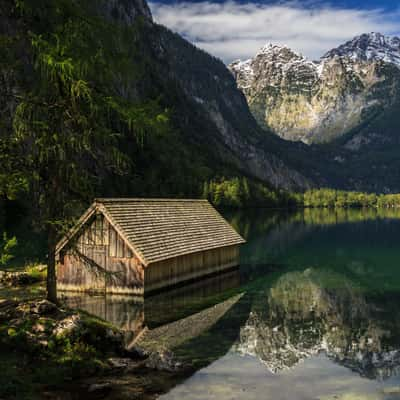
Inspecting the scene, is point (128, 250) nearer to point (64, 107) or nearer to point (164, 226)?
point (164, 226)

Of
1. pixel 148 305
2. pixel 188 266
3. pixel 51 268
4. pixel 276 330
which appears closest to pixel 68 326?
pixel 51 268

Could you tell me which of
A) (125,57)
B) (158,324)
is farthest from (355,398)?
(125,57)

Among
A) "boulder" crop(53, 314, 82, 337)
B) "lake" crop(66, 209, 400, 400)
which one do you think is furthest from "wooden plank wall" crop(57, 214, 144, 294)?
"boulder" crop(53, 314, 82, 337)

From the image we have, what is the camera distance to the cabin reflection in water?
27562mm

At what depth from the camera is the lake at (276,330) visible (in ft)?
64.7

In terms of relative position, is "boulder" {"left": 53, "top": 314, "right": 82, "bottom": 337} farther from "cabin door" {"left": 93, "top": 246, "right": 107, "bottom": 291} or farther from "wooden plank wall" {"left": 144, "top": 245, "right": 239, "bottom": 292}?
"cabin door" {"left": 93, "top": 246, "right": 107, "bottom": 291}

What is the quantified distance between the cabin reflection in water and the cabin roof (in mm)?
2416

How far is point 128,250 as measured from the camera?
33.1 meters

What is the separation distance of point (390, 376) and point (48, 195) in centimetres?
1502

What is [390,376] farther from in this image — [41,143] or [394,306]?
[41,143]

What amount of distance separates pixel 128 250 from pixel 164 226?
5.83 meters

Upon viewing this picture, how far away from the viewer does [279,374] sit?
21.0 metres

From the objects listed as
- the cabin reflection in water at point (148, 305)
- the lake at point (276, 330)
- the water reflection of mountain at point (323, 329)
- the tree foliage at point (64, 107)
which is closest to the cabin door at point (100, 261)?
the cabin reflection in water at point (148, 305)

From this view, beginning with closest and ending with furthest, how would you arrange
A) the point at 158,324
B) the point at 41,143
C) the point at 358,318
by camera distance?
the point at 41,143, the point at 158,324, the point at 358,318
